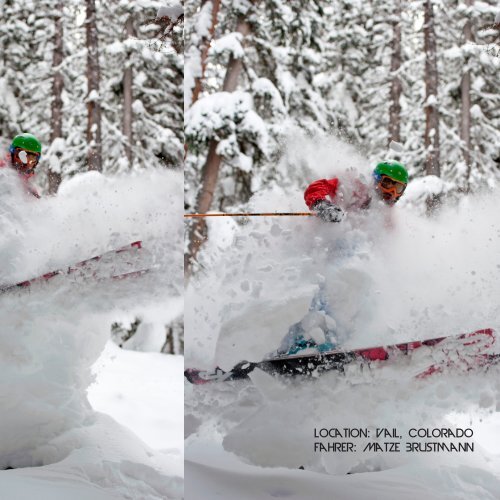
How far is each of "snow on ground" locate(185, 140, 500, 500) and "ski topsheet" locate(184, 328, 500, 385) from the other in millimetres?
43

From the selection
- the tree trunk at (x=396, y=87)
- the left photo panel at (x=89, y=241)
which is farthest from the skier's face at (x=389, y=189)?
the tree trunk at (x=396, y=87)

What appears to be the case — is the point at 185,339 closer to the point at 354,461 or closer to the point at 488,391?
the point at 354,461

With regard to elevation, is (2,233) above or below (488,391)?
above

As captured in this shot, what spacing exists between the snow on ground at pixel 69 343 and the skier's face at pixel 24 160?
0.06m

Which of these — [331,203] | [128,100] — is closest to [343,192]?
[331,203]

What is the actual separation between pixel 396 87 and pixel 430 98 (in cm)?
31

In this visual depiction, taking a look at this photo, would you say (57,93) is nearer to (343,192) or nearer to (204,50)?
(343,192)

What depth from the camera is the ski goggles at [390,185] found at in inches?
95.7

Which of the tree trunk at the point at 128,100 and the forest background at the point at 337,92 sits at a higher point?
the forest background at the point at 337,92

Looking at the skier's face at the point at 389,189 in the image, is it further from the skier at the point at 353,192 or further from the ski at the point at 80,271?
the ski at the point at 80,271

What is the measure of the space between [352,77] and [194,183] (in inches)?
62.2

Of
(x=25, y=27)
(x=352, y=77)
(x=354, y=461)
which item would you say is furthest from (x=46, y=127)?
(x=352, y=77)

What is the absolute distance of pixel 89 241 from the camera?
6.85 ft

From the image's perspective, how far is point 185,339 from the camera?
2.49 meters
